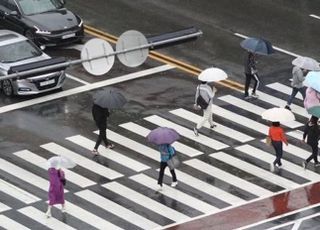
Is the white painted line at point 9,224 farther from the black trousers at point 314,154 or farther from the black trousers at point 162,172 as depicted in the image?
the black trousers at point 314,154

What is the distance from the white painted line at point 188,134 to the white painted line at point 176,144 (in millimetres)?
492

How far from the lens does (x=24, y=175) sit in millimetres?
28859

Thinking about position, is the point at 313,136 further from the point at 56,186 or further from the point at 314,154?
the point at 56,186

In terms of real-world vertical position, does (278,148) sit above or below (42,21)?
above

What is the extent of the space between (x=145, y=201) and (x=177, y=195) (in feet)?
2.68

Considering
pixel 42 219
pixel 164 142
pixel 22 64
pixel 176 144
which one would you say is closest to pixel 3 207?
pixel 42 219

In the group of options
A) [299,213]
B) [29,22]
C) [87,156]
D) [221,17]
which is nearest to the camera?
[299,213]

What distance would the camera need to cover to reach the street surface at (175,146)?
26.9 meters

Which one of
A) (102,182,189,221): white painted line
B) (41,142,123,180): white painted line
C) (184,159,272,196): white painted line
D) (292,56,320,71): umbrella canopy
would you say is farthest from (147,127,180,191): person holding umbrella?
(292,56,320,71): umbrella canopy

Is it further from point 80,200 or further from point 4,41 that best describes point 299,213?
point 4,41

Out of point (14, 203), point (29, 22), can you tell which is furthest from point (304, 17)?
point (14, 203)

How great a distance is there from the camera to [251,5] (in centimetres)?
4147

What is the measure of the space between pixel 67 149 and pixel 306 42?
36.4 feet

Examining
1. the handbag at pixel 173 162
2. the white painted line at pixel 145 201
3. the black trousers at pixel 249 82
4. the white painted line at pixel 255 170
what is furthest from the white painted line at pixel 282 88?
the white painted line at pixel 145 201
